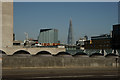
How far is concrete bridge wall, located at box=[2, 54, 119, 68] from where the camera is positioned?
25.5m

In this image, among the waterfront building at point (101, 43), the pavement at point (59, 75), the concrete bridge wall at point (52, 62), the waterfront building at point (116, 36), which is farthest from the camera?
the waterfront building at point (101, 43)

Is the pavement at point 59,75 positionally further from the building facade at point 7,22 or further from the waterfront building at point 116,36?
the waterfront building at point 116,36

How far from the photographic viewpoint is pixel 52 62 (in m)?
26.7

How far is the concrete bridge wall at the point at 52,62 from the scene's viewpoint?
2550 centimetres

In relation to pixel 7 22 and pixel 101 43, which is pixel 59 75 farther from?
pixel 101 43

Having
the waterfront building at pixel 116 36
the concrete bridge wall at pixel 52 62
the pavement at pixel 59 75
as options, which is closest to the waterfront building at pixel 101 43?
→ the waterfront building at pixel 116 36

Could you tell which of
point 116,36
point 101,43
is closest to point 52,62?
point 116,36

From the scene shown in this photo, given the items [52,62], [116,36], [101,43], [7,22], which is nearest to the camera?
[52,62]

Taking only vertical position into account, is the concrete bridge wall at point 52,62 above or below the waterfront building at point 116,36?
below

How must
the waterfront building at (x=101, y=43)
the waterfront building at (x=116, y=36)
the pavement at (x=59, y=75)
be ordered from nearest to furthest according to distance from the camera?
1. the pavement at (x=59, y=75)
2. the waterfront building at (x=116, y=36)
3. the waterfront building at (x=101, y=43)

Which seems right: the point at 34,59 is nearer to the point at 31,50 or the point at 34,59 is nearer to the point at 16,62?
the point at 16,62

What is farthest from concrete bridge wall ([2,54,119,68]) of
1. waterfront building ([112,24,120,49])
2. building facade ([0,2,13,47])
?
waterfront building ([112,24,120,49])

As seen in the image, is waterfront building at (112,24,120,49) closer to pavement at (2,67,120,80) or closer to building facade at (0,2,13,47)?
building facade at (0,2,13,47)

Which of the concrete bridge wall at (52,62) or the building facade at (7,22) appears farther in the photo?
the building facade at (7,22)
